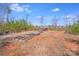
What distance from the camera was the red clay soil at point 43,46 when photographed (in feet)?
4.00

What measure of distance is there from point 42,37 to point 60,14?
224 mm

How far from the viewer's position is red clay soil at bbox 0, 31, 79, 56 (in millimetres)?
1218

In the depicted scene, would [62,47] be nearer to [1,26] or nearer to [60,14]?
[60,14]

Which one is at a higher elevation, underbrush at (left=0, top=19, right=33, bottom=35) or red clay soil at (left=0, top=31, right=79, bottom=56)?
underbrush at (left=0, top=19, right=33, bottom=35)

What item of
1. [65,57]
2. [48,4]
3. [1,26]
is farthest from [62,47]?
[1,26]

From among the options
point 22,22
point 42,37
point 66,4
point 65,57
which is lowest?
point 65,57

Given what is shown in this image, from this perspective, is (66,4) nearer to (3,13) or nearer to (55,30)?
(55,30)

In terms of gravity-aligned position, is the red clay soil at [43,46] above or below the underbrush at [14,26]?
below

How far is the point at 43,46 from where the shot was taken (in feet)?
4.02

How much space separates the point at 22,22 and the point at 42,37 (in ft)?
0.62

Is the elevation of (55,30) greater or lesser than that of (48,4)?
lesser

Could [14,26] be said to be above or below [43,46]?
above

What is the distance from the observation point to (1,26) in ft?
A: 4.08

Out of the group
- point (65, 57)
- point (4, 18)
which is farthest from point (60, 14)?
point (4, 18)
